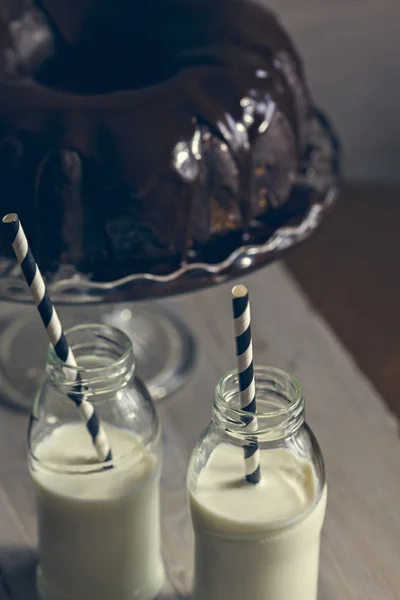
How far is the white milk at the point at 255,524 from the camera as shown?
0.67 m

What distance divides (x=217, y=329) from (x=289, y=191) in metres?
0.25

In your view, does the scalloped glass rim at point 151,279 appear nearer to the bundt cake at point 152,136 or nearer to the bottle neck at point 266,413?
the bundt cake at point 152,136

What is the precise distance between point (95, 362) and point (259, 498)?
0.57 feet

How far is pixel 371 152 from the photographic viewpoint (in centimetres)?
164

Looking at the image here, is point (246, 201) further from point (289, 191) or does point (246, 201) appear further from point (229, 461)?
point (229, 461)

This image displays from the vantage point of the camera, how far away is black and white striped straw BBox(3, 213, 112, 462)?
628 millimetres

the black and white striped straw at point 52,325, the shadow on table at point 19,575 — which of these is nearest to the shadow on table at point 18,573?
the shadow on table at point 19,575

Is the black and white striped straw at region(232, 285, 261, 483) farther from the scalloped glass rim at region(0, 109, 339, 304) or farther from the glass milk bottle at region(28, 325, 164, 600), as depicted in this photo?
the scalloped glass rim at region(0, 109, 339, 304)

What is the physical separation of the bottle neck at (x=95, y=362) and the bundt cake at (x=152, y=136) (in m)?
0.12

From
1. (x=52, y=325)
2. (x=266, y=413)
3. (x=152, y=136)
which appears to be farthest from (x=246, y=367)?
(x=152, y=136)

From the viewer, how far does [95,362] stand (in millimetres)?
749

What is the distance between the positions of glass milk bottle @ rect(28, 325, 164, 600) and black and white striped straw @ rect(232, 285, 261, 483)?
0.10 metres

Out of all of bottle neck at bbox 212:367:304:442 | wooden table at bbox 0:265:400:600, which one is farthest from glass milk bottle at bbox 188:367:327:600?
wooden table at bbox 0:265:400:600

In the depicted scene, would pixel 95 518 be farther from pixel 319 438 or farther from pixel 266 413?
pixel 319 438
